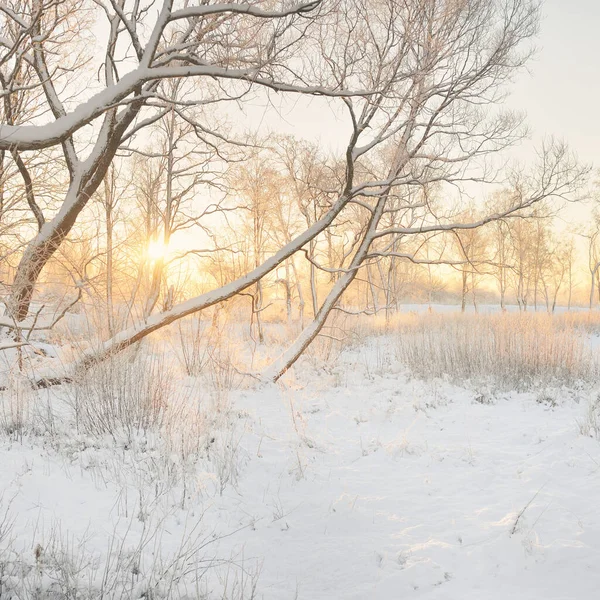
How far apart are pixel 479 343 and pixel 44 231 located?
7811mm

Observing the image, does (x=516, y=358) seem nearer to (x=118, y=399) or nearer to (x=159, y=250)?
(x=118, y=399)

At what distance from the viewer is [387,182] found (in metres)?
7.06

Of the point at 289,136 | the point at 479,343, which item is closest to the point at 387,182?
the point at 479,343

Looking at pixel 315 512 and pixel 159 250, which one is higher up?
pixel 159 250

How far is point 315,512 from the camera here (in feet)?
11.5

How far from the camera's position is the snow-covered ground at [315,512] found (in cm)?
248

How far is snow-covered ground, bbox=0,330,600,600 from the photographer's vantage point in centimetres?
248

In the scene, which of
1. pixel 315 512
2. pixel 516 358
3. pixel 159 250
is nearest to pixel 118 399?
pixel 315 512

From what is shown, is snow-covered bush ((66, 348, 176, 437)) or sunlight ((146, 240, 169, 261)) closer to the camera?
snow-covered bush ((66, 348, 176, 437))

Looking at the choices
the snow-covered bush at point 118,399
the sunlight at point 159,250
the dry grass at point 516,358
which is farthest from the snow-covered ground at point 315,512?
the sunlight at point 159,250

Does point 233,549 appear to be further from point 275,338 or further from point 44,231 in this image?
Result: point 275,338

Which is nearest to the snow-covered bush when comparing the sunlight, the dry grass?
the dry grass

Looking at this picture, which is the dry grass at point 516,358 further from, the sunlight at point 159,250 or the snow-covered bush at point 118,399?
the sunlight at point 159,250

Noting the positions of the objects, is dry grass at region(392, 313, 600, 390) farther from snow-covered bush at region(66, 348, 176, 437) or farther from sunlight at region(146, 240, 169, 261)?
sunlight at region(146, 240, 169, 261)
